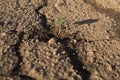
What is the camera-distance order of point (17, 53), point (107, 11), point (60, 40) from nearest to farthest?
point (17, 53) → point (60, 40) → point (107, 11)

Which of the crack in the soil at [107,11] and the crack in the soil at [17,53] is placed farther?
the crack in the soil at [107,11]

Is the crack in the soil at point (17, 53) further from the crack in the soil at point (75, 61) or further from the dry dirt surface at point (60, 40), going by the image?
the crack in the soil at point (75, 61)

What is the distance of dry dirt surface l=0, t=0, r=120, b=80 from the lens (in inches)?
90.8

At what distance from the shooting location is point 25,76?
2.22 metres

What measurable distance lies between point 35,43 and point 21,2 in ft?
3.23

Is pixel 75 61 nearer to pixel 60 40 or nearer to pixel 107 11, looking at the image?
pixel 60 40

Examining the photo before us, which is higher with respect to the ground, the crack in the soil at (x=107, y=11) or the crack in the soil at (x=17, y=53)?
→ the crack in the soil at (x=17, y=53)

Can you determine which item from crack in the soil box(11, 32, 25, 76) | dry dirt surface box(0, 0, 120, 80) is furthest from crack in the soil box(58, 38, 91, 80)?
crack in the soil box(11, 32, 25, 76)

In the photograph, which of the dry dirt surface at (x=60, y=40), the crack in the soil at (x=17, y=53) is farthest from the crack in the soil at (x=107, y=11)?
the crack in the soil at (x=17, y=53)

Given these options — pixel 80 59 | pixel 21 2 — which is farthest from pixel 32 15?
pixel 80 59

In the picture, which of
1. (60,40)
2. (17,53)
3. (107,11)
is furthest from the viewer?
(107,11)

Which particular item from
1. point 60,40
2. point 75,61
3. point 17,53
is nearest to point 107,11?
point 60,40

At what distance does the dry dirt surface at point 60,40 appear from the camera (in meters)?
2.31

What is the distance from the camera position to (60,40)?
276 cm
